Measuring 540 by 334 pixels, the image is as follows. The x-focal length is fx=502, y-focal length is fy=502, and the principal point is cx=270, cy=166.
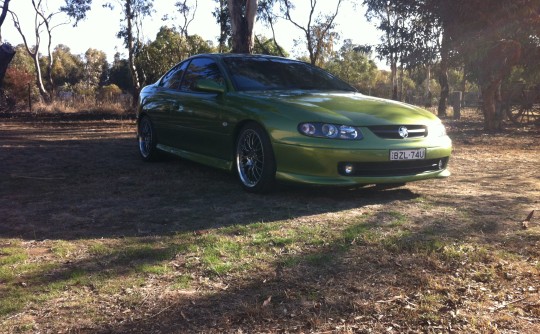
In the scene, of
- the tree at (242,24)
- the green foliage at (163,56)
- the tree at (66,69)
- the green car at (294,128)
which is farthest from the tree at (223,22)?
the tree at (66,69)

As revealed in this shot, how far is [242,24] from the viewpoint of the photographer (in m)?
12.9

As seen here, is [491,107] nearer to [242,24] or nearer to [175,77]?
[242,24]

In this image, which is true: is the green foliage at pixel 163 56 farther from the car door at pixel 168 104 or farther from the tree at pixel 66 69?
the tree at pixel 66 69

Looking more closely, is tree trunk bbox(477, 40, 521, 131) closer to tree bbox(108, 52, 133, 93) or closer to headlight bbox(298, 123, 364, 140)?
headlight bbox(298, 123, 364, 140)

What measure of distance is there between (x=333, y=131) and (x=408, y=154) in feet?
2.60

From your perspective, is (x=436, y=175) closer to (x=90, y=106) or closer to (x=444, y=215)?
(x=444, y=215)

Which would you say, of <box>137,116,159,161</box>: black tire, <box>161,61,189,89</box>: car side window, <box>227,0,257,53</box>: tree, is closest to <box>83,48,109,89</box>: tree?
<box>227,0,257,53</box>: tree

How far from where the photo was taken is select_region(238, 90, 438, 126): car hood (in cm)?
477

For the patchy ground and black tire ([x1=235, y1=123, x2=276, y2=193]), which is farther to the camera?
black tire ([x1=235, y1=123, x2=276, y2=193])

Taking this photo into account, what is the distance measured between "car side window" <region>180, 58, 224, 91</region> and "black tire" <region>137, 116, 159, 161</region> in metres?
1.07

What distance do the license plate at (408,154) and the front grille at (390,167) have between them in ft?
0.17

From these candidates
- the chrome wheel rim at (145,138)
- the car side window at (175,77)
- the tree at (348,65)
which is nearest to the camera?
the car side window at (175,77)

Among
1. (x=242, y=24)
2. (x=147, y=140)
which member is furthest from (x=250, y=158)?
(x=242, y=24)

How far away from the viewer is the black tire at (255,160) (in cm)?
496
